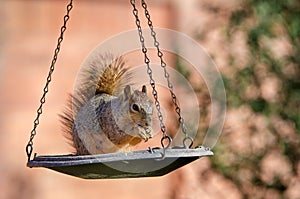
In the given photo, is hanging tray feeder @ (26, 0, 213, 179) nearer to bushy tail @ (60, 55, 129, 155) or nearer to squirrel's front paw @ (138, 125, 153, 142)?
squirrel's front paw @ (138, 125, 153, 142)

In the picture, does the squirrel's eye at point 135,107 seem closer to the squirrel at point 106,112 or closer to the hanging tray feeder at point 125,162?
the squirrel at point 106,112

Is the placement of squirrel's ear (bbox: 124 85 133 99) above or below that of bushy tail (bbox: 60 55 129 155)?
below

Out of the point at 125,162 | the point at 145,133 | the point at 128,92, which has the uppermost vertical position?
the point at 128,92

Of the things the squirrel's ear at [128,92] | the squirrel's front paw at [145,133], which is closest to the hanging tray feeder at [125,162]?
the squirrel's front paw at [145,133]

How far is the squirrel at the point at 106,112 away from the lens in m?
2.00

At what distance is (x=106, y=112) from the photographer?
82.4 inches

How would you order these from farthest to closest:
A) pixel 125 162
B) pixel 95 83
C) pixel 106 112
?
pixel 95 83, pixel 106 112, pixel 125 162

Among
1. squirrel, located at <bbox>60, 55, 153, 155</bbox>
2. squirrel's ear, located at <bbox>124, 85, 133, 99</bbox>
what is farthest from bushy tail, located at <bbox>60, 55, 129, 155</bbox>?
squirrel's ear, located at <bbox>124, 85, 133, 99</bbox>

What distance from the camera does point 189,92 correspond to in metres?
3.36

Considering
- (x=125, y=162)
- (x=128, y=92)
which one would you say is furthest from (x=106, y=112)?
(x=125, y=162)

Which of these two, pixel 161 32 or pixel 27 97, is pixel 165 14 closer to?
pixel 161 32

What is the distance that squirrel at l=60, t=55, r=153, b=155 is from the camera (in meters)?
2.00

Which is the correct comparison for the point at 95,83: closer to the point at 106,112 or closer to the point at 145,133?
the point at 106,112

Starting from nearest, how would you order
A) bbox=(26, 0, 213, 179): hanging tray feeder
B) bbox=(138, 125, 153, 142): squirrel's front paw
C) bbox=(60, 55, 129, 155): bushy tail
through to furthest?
bbox=(26, 0, 213, 179): hanging tray feeder, bbox=(138, 125, 153, 142): squirrel's front paw, bbox=(60, 55, 129, 155): bushy tail
